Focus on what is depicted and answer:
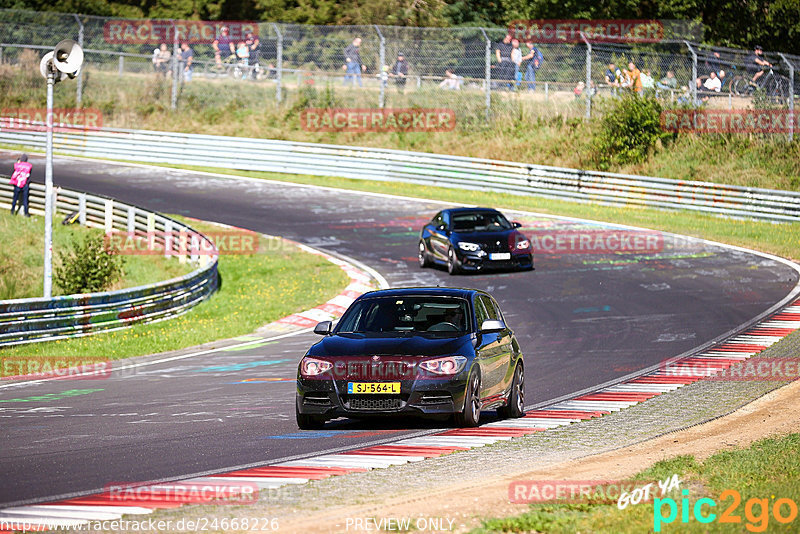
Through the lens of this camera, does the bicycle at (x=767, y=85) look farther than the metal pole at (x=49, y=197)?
Yes

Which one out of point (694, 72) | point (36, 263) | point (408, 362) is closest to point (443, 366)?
point (408, 362)

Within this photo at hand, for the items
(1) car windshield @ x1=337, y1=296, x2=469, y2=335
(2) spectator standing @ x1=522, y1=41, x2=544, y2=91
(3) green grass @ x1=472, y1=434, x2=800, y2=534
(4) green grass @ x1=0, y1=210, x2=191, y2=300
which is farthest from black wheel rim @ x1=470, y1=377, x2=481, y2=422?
(2) spectator standing @ x1=522, y1=41, x2=544, y2=91

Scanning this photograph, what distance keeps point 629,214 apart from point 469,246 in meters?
10.5

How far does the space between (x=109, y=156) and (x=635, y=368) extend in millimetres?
31526

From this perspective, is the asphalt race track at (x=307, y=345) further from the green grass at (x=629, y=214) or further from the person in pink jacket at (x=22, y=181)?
the person in pink jacket at (x=22, y=181)

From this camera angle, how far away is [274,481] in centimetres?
825

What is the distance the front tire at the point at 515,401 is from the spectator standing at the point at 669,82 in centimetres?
2633

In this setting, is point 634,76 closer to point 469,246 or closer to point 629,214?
point 629,214

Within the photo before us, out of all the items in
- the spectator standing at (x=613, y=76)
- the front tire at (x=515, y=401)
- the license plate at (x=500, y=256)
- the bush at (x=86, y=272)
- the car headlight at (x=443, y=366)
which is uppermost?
the spectator standing at (x=613, y=76)

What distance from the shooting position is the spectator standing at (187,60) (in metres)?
44.2

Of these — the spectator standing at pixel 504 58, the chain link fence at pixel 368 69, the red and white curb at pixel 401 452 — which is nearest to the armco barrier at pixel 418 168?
the chain link fence at pixel 368 69

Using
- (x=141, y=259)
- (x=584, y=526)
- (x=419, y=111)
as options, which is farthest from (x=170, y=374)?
(x=419, y=111)

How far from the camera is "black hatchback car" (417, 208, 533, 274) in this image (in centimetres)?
2388

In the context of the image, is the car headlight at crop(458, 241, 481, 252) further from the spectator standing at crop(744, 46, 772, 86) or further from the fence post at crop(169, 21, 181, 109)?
the fence post at crop(169, 21, 181, 109)
